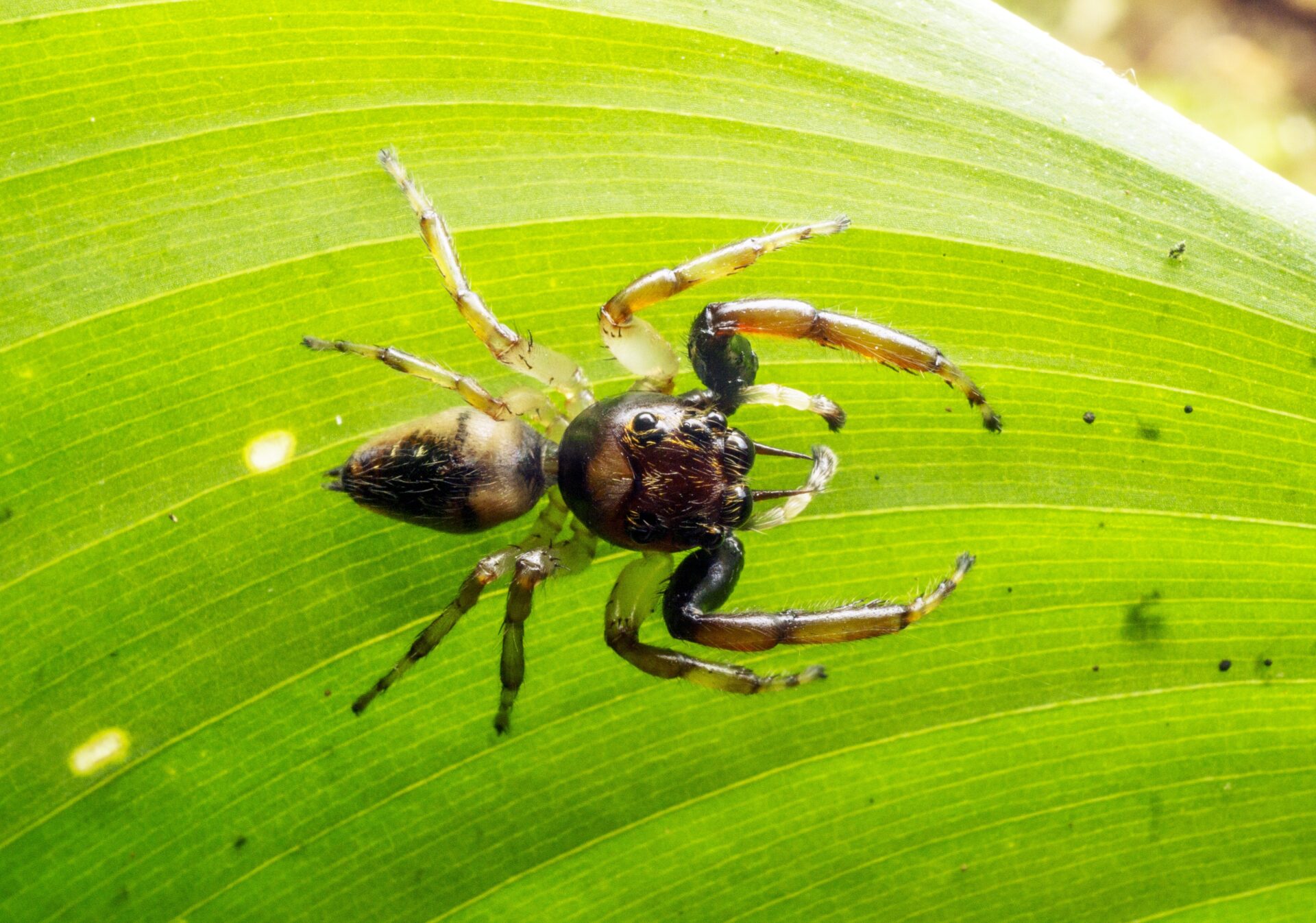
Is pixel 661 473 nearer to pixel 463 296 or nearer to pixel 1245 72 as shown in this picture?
pixel 463 296

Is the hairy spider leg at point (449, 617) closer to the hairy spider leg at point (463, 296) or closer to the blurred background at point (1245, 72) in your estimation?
the hairy spider leg at point (463, 296)

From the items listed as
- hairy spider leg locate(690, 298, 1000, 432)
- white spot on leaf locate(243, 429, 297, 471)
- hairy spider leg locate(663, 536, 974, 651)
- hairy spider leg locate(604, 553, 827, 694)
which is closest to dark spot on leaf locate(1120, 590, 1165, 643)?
hairy spider leg locate(663, 536, 974, 651)

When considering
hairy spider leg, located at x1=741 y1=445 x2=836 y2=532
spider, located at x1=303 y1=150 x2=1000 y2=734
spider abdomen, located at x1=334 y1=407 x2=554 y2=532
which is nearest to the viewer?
spider abdomen, located at x1=334 y1=407 x2=554 y2=532

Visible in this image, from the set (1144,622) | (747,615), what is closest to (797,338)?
(747,615)

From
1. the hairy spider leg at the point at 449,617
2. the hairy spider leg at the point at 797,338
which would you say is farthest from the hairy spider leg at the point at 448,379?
the hairy spider leg at the point at 797,338

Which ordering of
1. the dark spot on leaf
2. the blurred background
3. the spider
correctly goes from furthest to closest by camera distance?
the blurred background, the dark spot on leaf, the spider

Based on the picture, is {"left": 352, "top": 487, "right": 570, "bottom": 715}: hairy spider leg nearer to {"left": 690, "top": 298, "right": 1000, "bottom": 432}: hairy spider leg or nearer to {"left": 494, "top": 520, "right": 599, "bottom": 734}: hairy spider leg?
{"left": 494, "top": 520, "right": 599, "bottom": 734}: hairy spider leg
